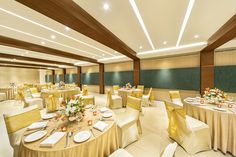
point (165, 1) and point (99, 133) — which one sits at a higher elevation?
point (165, 1)

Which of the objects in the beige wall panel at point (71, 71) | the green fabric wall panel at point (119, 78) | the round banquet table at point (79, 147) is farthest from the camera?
the beige wall panel at point (71, 71)

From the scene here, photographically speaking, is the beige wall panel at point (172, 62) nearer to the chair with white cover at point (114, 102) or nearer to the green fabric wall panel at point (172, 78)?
the green fabric wall panel at point (172, 78)

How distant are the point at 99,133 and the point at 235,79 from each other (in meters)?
6.50

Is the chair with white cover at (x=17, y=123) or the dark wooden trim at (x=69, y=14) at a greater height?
the dark wooden trim at (x=69, y=14)

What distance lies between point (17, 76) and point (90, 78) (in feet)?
32.7

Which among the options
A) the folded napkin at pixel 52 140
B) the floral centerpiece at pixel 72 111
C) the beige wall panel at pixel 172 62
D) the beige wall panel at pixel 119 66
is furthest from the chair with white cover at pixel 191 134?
the beige wall panel at pixel 119 66

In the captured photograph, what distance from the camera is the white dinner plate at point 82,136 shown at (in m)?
1.26

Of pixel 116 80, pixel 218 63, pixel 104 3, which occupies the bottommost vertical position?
pixel 116 80

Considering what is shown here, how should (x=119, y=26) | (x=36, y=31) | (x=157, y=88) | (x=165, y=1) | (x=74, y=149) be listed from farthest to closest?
1. (x=157, y=88)
2. (x=36, y=31)
3. (x=119, y=26)
4. (x=165, y=1)
5. (x=74, y=149)

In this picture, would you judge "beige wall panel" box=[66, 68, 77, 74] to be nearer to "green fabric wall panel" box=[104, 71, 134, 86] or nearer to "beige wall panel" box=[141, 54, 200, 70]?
"green fabric wall panel" box=[104, 71, 134, 86]

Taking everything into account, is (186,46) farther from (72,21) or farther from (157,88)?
(72,21)

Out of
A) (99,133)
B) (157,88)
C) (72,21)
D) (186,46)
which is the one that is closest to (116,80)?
(157,88)

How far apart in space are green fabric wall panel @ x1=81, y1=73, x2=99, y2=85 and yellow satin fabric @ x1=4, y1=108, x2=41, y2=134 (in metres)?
8.17

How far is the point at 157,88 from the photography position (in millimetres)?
6980
